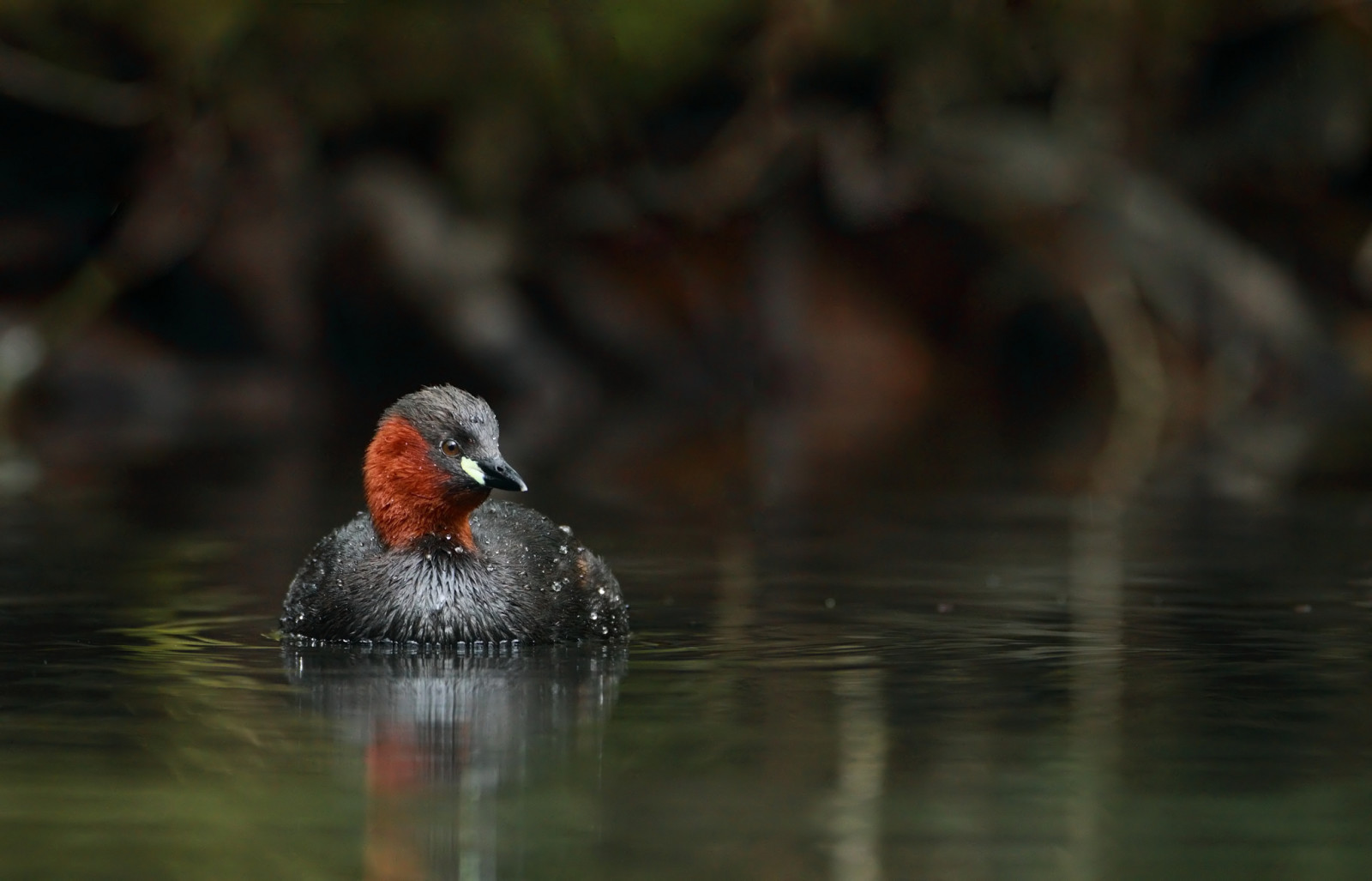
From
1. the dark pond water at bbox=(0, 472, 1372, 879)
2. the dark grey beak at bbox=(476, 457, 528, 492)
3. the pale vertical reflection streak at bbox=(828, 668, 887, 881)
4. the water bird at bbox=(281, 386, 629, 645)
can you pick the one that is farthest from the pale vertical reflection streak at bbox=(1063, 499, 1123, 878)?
the dark grey beak at bbox=(476, 457, 528, 492)

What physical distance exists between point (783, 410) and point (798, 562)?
41.2ft

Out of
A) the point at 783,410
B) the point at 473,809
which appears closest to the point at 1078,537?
the point at 473,809

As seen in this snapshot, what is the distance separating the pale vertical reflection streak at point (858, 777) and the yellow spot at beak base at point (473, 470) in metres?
1.59

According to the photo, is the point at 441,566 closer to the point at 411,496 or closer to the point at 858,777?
the point at 411,496

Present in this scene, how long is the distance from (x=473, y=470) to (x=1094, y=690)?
248cm

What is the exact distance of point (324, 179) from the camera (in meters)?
25.4

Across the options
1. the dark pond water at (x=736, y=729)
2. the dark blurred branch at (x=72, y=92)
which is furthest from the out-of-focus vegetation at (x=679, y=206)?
the dark pond water at (x=736, y=729)

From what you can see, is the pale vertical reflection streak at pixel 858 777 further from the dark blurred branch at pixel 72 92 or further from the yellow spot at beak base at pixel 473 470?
the dark blurred branch at pixel 72 92

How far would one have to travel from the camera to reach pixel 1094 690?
796 centimetres

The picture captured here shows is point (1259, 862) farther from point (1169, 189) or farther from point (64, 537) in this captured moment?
point (1169, 189)

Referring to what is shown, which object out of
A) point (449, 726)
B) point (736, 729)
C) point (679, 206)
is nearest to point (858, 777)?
point (736, 729)

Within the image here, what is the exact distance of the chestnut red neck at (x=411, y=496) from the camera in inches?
360

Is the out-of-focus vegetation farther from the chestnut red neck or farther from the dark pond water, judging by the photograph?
the chestnut red neck

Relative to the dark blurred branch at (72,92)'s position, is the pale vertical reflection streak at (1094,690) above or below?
below
